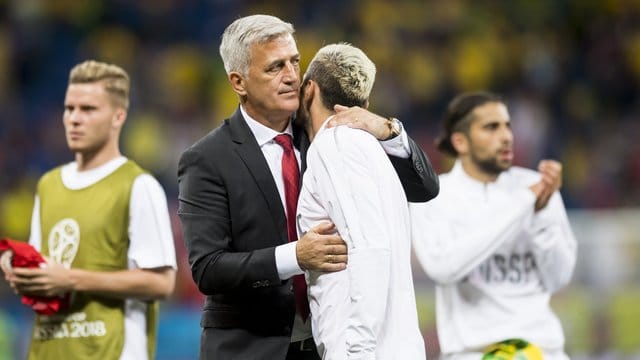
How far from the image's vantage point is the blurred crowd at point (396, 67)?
13.7 m

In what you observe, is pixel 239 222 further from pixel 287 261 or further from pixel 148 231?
pixel 148 231

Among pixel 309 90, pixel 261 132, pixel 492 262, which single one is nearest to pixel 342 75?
pixel 309 90

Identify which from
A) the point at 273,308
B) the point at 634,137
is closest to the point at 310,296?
the point at 273,308

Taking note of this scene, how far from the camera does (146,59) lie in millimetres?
14938

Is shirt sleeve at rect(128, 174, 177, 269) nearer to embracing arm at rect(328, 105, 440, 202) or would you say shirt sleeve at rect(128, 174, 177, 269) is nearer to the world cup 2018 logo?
the world cup 2018 logo

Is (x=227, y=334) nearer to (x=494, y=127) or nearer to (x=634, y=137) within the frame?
(x=494, y=127)

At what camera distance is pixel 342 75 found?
14.2ft

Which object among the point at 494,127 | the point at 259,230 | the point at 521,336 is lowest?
the point at 521,336

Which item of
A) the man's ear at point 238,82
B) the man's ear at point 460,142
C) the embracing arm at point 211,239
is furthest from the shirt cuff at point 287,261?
the man's ear at point 460,142

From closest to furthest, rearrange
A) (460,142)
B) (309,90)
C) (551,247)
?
(309,90) → (551,247) → (460,142)

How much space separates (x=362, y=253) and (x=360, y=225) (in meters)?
0.10

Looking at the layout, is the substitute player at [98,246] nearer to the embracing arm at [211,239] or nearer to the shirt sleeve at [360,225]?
the embracing arm at [211,239]

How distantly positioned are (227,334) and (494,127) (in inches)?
85.8

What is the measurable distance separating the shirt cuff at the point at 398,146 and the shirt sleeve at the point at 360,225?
16cm
